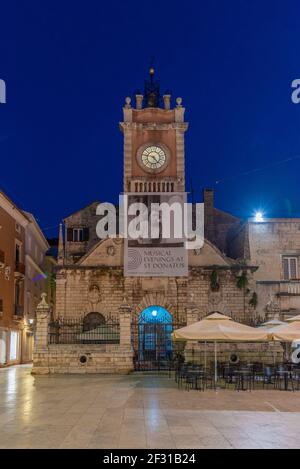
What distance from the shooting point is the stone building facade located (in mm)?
25172

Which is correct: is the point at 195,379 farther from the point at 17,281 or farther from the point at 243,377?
the point at 17,281

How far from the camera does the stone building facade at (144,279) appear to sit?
→ 25.2 meters

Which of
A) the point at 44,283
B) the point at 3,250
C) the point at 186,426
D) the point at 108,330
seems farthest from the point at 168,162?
the point at 186,426

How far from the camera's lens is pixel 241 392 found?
17.7 m

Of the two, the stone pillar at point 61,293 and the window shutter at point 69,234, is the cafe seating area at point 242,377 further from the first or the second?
the window shutter at point 69,234

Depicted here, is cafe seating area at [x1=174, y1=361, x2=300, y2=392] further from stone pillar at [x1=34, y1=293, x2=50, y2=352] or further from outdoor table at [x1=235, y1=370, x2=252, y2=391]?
stone pillar at [x1=34, y1=293, x2=50, y2=352]

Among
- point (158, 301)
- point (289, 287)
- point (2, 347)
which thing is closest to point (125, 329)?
point (158, 301)

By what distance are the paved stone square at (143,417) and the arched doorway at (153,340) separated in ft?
27.1

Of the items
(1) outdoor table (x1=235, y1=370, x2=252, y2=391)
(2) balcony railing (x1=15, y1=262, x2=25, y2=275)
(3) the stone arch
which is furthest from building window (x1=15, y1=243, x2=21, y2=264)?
(1) outdoor table (x1=235, y1=370, x2=252, y2=391)

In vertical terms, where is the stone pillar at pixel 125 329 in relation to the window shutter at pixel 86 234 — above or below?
below

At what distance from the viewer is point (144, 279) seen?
34.2m

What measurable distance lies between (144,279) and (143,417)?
2237cm

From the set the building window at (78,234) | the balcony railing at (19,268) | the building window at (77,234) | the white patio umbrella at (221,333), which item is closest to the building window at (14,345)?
the balcony railing at (19,268)

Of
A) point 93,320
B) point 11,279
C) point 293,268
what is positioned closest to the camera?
point 93,320
